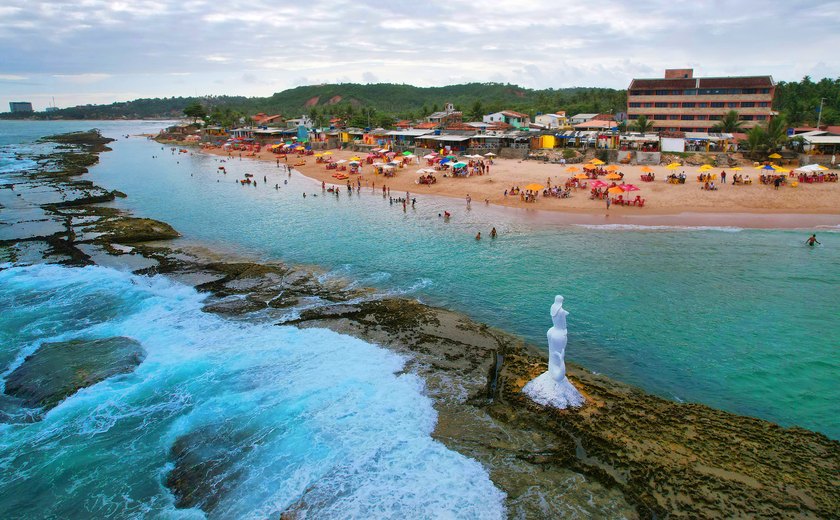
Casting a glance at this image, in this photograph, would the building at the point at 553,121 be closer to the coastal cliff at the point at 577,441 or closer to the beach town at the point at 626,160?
the beach town at the point at 626,160

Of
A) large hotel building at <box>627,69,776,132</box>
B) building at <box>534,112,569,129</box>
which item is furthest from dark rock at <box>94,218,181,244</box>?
large hotel building at <box>627,69,776,132</box>

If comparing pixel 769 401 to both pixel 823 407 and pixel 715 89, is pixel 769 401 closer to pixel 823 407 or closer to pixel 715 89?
pixel 823 407

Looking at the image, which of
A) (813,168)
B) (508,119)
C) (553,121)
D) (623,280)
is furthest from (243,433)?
(553,121)

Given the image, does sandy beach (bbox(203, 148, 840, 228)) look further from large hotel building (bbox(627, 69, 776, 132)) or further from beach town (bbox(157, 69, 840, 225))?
large hotel building (bbox(627, 69, 776, 132))

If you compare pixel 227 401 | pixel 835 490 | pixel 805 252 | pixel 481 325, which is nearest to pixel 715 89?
pixel 805 252

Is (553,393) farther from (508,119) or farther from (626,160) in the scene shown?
(508,119)
